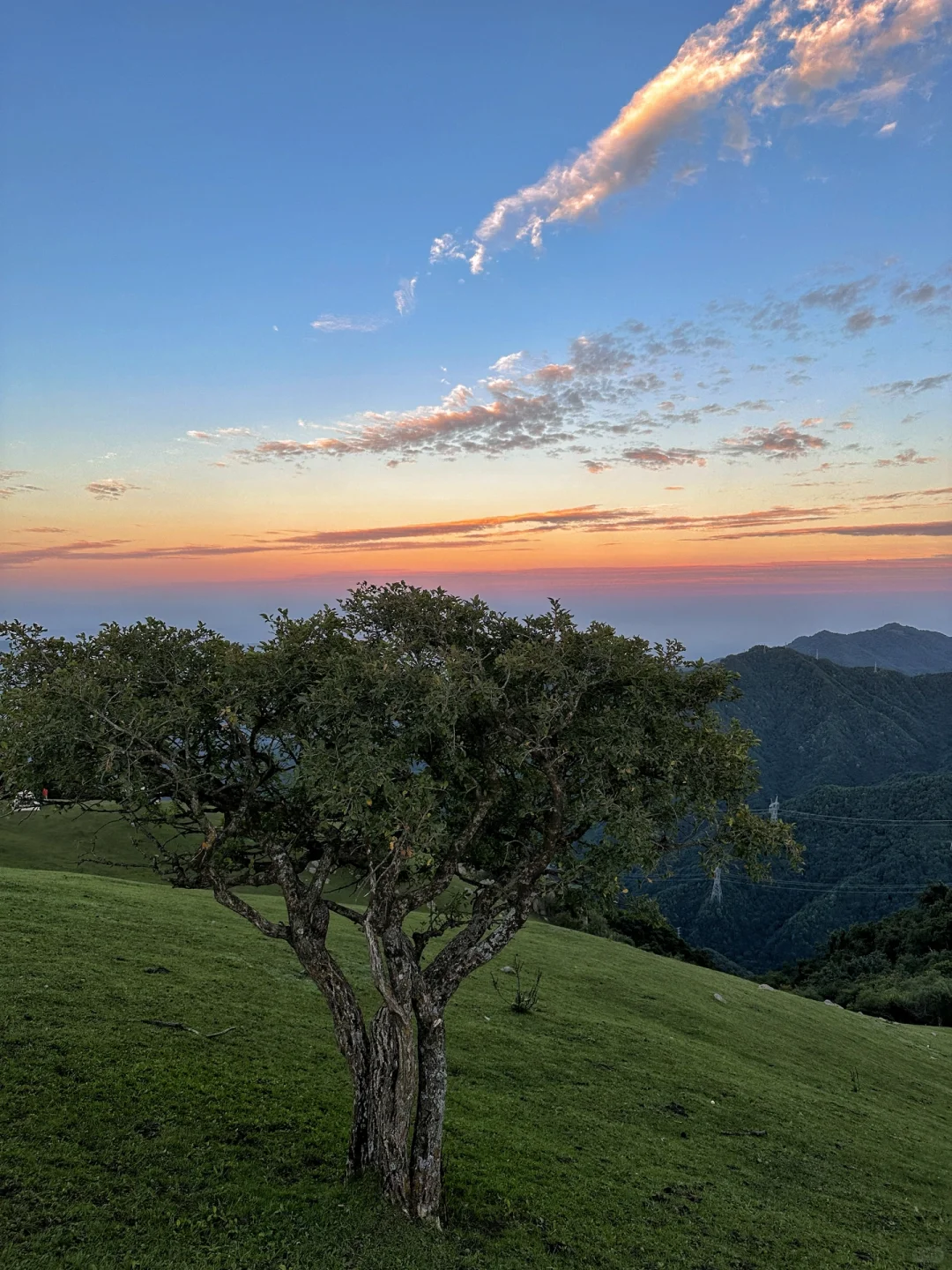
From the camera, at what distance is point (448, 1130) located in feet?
55.6

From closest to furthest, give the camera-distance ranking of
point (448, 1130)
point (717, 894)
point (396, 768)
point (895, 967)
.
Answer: point (396, 768), point (448, 1130), point (895, 967), point (717, 894)

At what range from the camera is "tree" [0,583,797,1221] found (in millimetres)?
12375

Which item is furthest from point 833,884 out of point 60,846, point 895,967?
point 60,846

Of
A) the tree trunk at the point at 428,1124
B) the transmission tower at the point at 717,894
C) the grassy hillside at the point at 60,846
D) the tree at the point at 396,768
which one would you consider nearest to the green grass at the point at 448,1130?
the tree trunk at the point at 428,1124

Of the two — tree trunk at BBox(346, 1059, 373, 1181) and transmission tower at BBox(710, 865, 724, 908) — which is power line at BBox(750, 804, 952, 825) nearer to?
transmission tower at BBox(710, 865, 724, 908)

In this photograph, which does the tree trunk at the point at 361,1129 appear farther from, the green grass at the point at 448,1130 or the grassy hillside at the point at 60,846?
the grassy hillside at the point at 60,846

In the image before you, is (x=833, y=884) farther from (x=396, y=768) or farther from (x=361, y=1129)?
(x=396, y=768)

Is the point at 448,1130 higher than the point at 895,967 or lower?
higher

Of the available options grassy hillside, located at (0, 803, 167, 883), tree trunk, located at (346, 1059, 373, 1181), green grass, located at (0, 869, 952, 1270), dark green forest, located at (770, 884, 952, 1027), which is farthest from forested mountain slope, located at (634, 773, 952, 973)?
tree trunk, located at (346, 1059, 373, 1181)

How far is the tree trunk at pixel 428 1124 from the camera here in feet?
43.4

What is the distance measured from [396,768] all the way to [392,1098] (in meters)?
6.87

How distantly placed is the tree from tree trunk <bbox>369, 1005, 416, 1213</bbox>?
5 centimetres

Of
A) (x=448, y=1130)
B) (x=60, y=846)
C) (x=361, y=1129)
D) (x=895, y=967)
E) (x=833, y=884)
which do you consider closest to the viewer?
(x=361, y=1129)

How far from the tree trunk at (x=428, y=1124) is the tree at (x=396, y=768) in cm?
4
